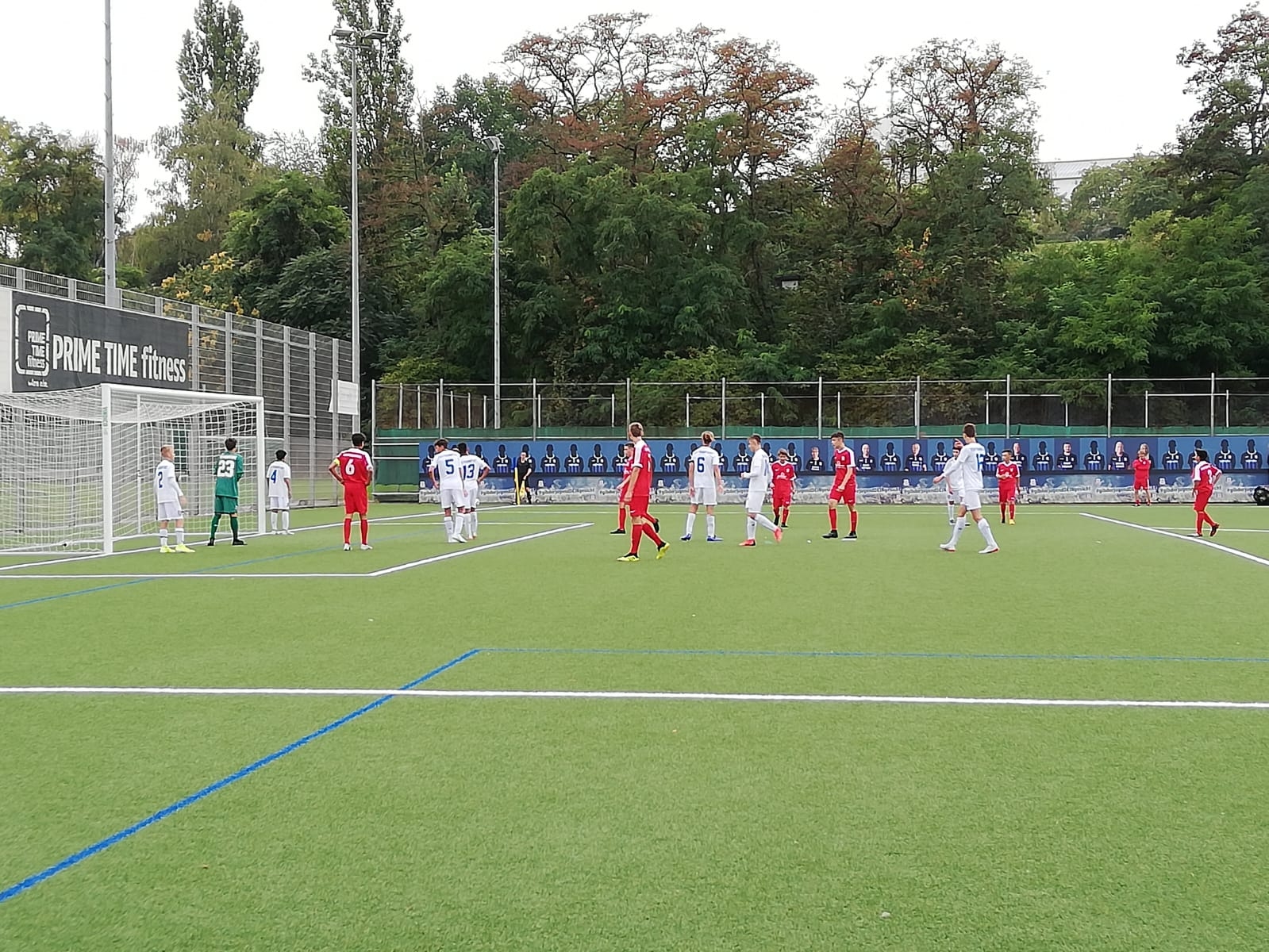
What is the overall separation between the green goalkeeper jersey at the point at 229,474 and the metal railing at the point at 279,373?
7540 millimetres

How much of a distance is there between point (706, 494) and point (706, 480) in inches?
12.4

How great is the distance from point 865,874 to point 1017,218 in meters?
55.6

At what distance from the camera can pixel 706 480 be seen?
20969 millimetres

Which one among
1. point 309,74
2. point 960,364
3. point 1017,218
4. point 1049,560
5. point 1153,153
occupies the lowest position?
point 1049,560

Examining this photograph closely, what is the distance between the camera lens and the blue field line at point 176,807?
4309mm

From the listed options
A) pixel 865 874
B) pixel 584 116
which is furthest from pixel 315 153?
pixel 865 874

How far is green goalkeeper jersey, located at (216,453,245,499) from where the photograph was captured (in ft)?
64.5

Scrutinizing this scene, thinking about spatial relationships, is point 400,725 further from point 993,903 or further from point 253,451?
point 253,451

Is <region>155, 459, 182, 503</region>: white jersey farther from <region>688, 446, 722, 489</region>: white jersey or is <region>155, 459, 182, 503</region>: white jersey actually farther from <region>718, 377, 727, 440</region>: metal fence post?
<region>718, 377, 727, 440</region>: metal fence post

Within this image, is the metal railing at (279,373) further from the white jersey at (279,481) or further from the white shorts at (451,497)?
the white shorts at (451,497)

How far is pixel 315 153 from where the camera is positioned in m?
72.2

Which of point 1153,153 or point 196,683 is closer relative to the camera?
point 196,683

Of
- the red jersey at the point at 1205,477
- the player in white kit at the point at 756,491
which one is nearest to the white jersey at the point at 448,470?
the player in white kit at the point at 756,491

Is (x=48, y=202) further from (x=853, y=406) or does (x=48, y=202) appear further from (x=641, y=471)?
(x=641, y=471)
